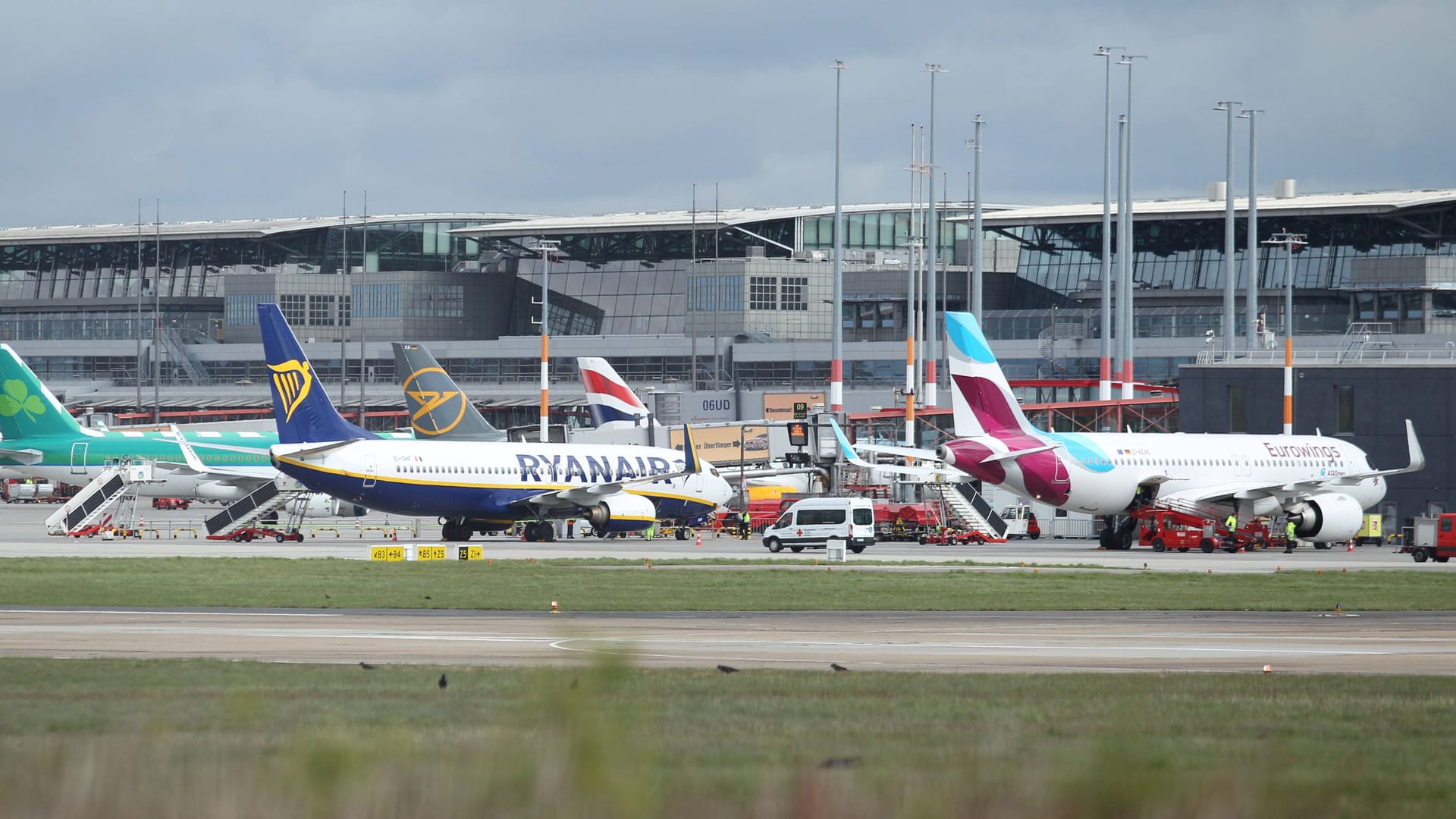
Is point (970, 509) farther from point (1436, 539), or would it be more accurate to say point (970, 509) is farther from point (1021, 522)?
point (1436, 539)

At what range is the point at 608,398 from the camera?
94.3 metres

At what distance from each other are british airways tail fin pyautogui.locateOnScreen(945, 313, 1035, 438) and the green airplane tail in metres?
48.0

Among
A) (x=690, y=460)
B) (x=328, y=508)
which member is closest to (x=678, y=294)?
(x=328, y=508)

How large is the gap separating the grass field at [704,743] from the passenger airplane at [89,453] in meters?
62.7

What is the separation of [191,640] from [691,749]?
42.1 ft

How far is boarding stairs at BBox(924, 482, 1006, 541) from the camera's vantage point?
67.8 metres

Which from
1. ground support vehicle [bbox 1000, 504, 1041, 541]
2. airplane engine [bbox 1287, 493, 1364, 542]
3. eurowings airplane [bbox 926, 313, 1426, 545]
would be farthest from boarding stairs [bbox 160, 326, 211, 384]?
airplane engine [bbox 1287, 493, 1364, 542]

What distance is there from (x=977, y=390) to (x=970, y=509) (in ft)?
42.9

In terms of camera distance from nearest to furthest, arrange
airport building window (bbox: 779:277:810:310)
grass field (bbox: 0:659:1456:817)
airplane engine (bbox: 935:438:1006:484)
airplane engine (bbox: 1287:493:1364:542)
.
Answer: grass field (bbox: 0:659:1456:817) < airplane engine (bbox: 935:438:1006:484) < airplane engine (bbox: 1287:493:1364:542) < airport building window (bbox: 779:277:810:310)

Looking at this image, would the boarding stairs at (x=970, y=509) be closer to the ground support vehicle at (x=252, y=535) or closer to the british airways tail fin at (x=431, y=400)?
the british airways tail fin at (x=431, y=400)

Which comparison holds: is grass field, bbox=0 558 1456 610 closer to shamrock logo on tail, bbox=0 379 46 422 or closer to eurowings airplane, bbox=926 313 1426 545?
eurowings airplane, bbox=926 313 1426 545

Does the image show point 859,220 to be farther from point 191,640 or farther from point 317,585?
point 191,640

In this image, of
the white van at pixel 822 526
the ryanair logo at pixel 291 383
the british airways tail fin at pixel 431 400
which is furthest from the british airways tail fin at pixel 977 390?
Result: the british airways tail fin at pixel 431 400

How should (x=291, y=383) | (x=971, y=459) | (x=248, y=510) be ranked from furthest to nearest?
(x=248, y=510), (x=291, y=383), (x=971, y=459)
